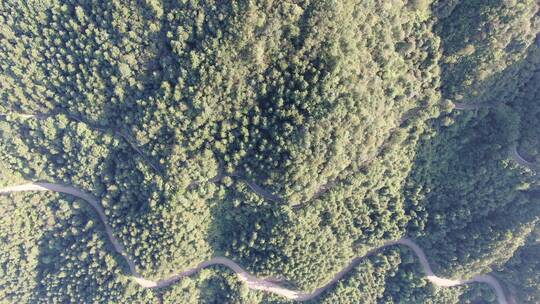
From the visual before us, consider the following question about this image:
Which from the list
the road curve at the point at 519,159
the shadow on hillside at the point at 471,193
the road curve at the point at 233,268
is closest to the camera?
the road curve at the point at 519,159

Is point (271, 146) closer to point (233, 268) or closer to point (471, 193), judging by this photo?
point (233, 268)

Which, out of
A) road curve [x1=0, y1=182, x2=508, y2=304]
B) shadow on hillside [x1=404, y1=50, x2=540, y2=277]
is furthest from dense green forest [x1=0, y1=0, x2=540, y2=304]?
road curve [x1=0, y1=182, x2=508, y2=304]

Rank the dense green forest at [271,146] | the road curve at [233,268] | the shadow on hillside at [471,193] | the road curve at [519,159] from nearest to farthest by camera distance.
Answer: the dense green forest at [271,146] < the road curve at [519,159] < the shadow on hillside at [471,193] < the road curve at [233,268]

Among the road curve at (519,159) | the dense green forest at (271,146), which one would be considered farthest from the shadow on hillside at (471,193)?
the road curve at (519,159)

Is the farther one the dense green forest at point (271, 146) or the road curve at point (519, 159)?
the road curve at point (519, 159)

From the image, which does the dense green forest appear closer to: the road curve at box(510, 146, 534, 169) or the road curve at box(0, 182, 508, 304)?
the road curve at box(510, 146, 534, 169)

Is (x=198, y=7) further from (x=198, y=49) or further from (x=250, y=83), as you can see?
(x=250, y=83)

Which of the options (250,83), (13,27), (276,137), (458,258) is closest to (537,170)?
(458,258)

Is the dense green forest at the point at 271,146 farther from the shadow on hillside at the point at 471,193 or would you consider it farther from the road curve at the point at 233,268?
the road curve at the point at 233,268
